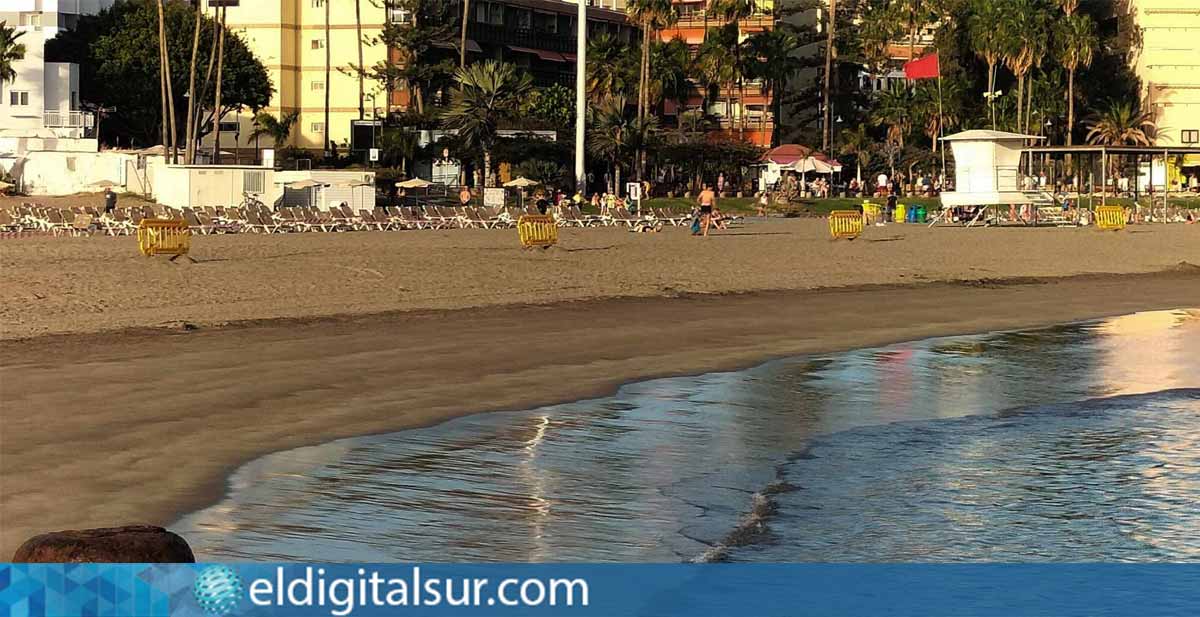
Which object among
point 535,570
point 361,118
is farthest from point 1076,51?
point 535,570

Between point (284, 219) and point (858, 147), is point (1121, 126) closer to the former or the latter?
point (858, 147)

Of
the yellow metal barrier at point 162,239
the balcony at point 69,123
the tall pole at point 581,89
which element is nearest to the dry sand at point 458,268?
the yellow metal barrier at point 162,239

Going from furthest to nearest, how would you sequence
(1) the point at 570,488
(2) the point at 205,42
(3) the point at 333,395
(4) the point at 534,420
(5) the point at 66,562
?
(2) the point at 205,42
(3) the point at 333,395
(4) the point at 534,420
(1) the point at 570,488
(5) the point at 66,562

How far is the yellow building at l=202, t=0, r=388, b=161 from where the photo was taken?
88.6 m

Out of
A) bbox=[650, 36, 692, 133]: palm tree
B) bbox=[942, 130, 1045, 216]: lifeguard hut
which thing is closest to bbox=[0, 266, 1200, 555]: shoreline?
bbox=[942, 130, 1045, 216]: lifeguard hut

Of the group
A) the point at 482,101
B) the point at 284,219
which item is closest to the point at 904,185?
the point at 482,101

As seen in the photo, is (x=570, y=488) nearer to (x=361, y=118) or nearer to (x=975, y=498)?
(x=975, y=498)

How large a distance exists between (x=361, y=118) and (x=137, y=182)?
2140cm

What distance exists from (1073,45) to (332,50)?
38471 millimetres

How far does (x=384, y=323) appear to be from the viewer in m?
22.7

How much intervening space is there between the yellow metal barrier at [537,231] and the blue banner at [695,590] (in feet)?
86.3

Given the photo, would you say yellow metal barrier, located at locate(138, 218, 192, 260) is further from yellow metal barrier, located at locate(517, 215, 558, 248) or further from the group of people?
the group of people

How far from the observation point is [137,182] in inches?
2571

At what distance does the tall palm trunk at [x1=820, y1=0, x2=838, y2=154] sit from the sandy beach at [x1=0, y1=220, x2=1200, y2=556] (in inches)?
1947
